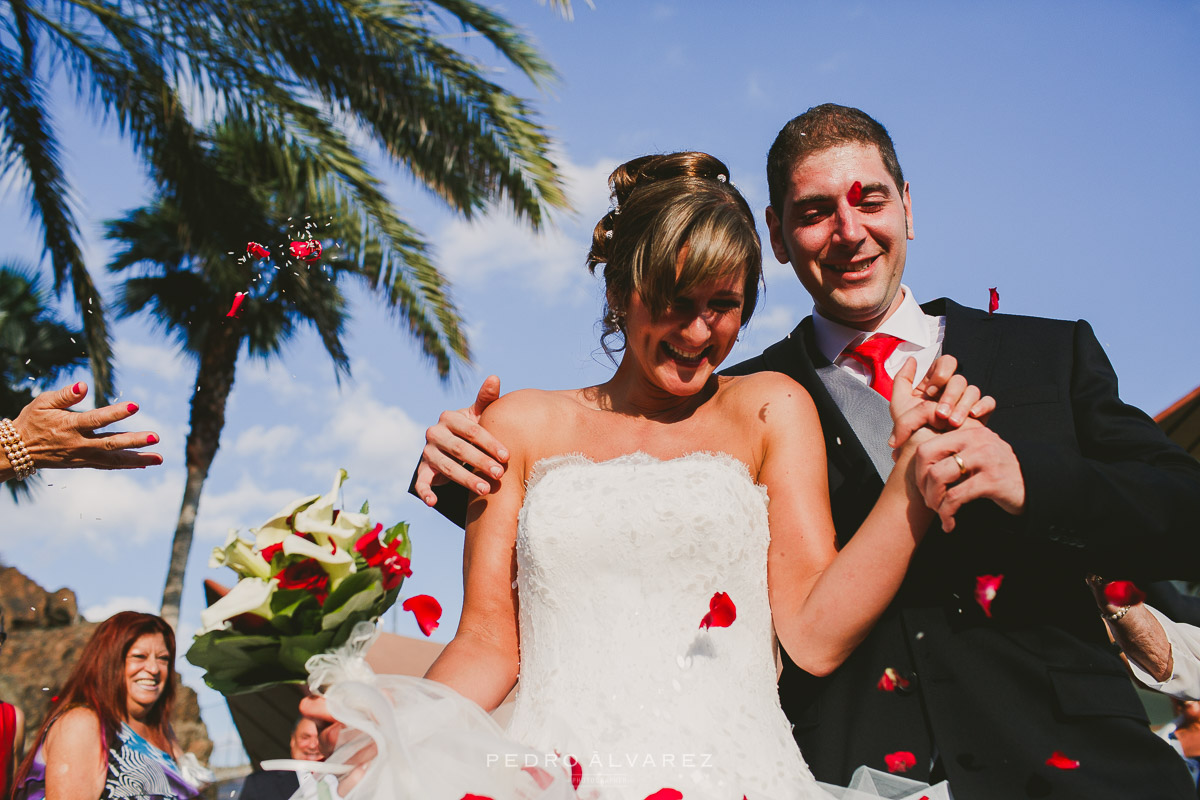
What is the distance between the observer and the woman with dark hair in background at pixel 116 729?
5.65 m

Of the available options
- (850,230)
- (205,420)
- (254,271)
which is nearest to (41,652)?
(205,420)

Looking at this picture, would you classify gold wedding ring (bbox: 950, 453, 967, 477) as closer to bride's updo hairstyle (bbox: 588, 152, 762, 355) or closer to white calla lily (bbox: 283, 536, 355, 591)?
bride's updo hairstyle (bbox: 588, 152, 762, 355)

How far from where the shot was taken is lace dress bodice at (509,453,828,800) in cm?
278

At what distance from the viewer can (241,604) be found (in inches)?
83.0

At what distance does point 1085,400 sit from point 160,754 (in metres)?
5.96

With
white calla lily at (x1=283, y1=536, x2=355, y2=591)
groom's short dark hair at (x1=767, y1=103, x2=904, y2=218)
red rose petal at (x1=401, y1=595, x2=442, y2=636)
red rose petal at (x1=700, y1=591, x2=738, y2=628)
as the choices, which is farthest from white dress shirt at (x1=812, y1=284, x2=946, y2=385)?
white calla lily at (x1=283, y1=536, x2=355, y2=591)

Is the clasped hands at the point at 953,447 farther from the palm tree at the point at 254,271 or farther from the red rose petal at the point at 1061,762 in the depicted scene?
the palm tree at the point at 254,271

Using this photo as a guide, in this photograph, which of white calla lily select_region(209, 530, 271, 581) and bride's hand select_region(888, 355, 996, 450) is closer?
white calla lily select_region(209, 530, 271, 581)

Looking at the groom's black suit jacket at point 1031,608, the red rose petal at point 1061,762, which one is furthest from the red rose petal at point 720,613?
the red rose petal at point 1061,762

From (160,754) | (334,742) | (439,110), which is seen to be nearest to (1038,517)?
(334,742)

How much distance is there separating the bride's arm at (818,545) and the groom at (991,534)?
0.14 metres

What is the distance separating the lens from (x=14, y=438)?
12.2ft

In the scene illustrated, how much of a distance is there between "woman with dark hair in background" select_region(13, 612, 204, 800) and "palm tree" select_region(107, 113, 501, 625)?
376 cm

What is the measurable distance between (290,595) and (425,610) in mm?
510
